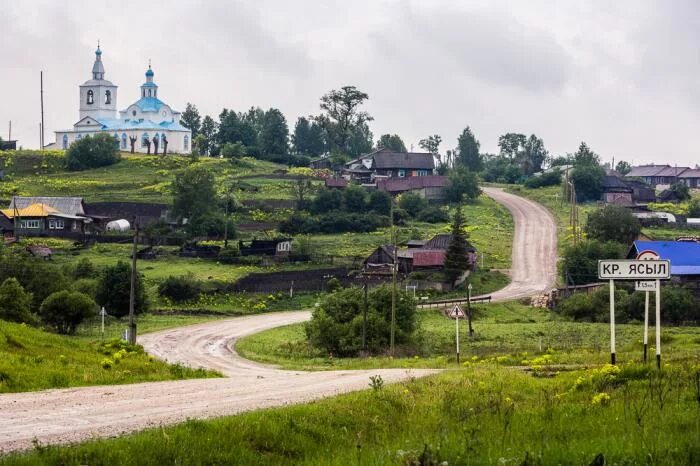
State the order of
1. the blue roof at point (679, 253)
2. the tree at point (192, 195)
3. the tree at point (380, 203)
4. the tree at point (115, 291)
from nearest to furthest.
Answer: the tree at point (115, 291), the blue roof at point (679, 253), the tree at point (192, 195), the tree at point (380, 203)

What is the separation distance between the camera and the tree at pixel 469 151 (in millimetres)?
168625

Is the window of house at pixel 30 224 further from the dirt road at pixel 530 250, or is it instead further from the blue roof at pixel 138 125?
the blue roof at pixel 138 125

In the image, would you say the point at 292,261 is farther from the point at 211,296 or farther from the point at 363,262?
the point at 211,296

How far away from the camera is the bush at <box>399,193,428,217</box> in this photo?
108 metres

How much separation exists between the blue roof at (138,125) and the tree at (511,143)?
2089 inches

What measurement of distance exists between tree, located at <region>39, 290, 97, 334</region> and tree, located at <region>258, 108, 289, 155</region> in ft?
311

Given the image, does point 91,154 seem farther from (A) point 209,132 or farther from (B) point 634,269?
(B) point 634,269

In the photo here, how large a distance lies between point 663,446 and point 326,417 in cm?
458

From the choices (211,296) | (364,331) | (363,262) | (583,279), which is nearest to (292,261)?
(363,262)

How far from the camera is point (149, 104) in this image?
147m

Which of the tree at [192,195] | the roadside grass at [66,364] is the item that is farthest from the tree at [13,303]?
the tree at [192,195]

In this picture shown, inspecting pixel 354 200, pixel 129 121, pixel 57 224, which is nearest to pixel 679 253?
pixel 354 200

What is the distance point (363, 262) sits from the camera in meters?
81.9

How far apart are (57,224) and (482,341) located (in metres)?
57.1
